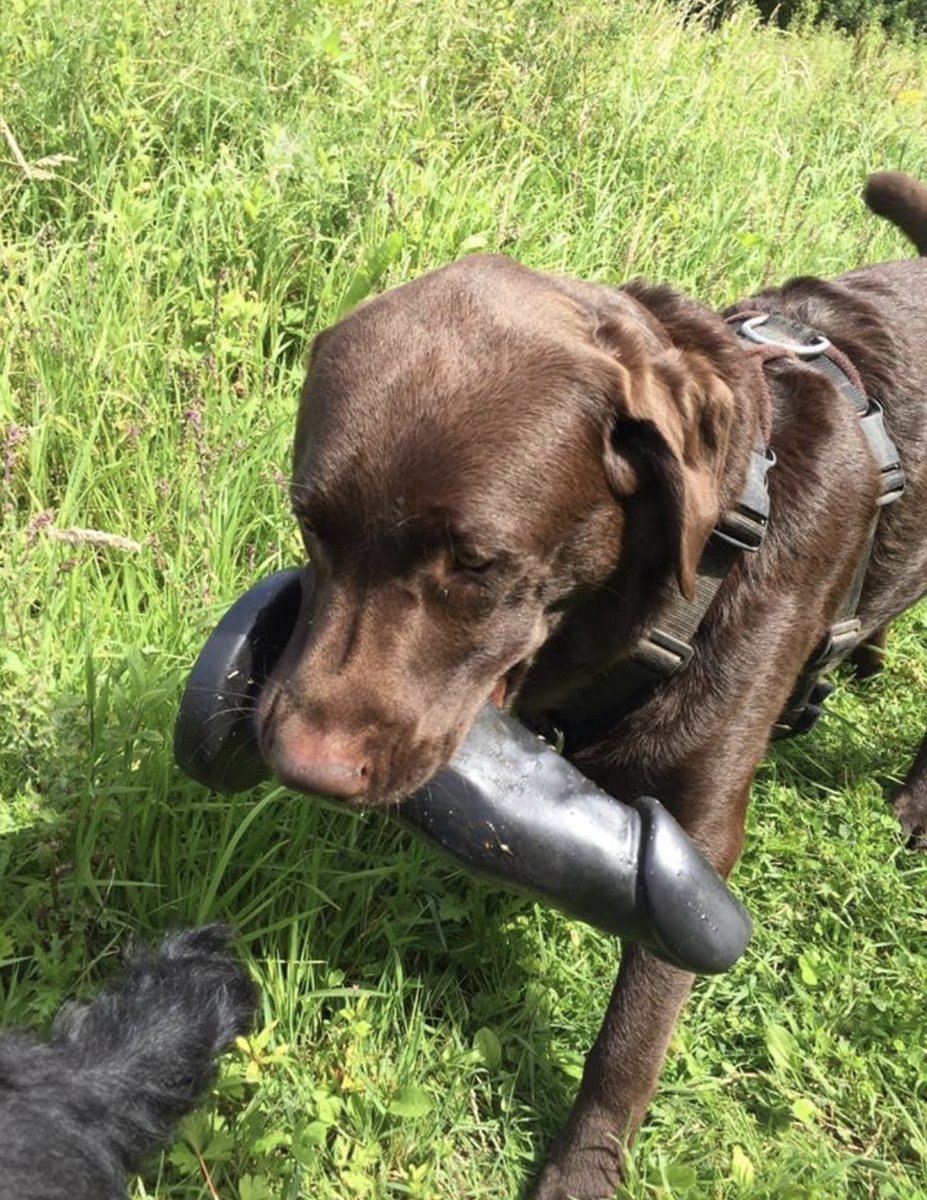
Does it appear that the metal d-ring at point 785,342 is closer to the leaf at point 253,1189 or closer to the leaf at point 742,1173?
the leaf at point 742,1173

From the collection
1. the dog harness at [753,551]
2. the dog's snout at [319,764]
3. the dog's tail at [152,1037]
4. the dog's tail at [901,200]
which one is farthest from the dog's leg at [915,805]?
the dog's tail at [152,1037]

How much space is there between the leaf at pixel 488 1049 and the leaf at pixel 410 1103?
0.19m

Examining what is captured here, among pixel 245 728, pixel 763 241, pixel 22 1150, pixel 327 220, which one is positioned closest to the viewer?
pixel 22 1150

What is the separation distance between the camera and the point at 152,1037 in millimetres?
1290

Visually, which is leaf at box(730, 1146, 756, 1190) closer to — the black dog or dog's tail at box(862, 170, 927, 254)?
the black dog

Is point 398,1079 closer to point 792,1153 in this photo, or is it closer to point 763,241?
point 792,1153

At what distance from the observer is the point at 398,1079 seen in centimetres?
204

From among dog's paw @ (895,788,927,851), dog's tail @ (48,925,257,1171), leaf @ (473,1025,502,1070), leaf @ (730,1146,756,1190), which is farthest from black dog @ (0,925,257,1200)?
dog's paw @ (895,788,927,851)

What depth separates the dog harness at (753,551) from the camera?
185cm

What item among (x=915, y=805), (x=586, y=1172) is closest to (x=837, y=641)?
(x=915, y=805)

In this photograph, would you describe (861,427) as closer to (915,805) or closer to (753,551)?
(753,551)

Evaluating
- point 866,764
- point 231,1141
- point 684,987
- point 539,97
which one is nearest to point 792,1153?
point 684,987

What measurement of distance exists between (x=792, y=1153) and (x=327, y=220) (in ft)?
8.94

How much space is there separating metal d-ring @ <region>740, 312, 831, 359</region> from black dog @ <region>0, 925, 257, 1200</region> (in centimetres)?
142
